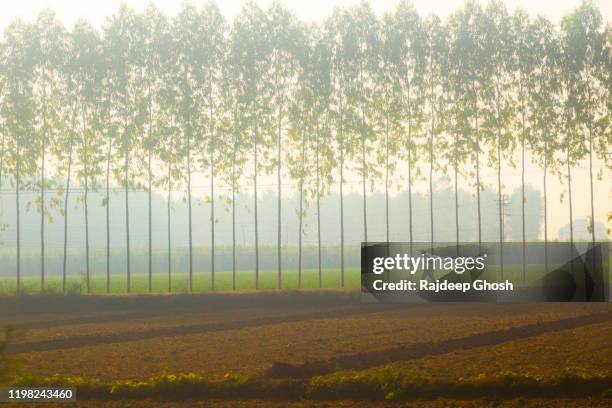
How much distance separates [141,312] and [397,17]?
20.5 m

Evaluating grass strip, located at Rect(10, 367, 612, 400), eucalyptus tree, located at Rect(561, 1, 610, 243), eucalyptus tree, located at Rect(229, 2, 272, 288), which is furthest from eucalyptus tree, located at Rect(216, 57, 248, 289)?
grass strip, located at Rect(10, 367, 612, 400)

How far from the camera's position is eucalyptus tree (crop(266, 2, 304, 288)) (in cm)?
4234

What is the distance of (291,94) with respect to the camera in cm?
4306

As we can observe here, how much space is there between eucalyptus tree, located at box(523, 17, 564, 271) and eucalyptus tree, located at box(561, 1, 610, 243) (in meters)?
0.69

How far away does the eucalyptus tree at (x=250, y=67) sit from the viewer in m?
42.0

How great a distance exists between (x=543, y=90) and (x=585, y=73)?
240cm

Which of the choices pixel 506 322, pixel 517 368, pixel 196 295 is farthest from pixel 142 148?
pixel 517 368

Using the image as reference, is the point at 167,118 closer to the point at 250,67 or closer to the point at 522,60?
the point at 250,67

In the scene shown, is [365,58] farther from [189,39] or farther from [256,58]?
[189,39]

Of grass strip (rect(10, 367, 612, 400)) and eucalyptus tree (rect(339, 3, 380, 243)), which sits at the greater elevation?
eucalyptus tree (rect(339, 3, 380, 243))

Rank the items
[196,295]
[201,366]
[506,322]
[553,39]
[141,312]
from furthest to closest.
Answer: [553,39], [196,295], [141,312], [506,322], [201,366]

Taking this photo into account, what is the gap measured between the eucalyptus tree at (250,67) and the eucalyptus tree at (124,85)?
466 centimetres

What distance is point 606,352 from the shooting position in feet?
58.7

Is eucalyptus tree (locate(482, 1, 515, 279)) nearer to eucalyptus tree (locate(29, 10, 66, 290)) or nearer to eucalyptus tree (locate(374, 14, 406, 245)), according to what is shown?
eucalyptus tree (locate(374, 14, 406, 245))
